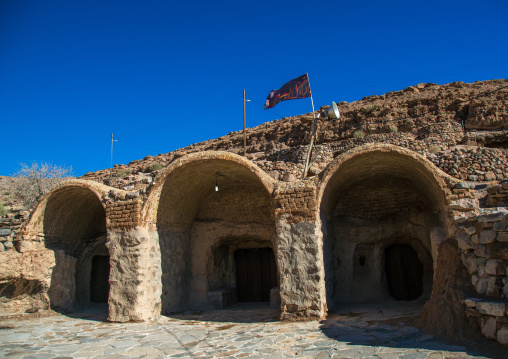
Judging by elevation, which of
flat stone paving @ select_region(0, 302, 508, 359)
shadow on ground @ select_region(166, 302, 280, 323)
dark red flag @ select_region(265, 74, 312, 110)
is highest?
dark red flag @ select_region(265, 74, 312, 110)

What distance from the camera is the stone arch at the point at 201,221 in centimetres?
898

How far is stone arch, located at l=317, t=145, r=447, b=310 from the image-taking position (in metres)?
8.89

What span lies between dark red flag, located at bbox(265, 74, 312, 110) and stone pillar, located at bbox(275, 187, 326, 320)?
4250 millimetres

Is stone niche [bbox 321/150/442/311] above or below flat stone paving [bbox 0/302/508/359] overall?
above

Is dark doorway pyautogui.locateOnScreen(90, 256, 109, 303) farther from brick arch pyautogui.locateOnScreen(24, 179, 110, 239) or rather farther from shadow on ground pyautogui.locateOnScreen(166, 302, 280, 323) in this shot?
shadow on ground pyautogui.locateOnScreen(166, 302, 280, 323)

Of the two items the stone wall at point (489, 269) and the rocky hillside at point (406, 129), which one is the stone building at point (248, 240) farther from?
the rocky hillside at point (406, 129)

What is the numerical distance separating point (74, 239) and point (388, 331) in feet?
29.0

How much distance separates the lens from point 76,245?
10875 millimetres

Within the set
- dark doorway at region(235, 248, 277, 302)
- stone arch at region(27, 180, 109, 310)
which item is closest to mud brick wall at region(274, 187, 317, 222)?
dark doorway at region(235, 248, 277, 302)

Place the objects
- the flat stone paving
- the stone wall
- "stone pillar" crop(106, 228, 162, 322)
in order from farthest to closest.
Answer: "stone pillar" crop(106, 228, 162, 322) → the flat stone paving → the stone wall

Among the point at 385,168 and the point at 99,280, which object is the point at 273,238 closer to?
the point at 385,168

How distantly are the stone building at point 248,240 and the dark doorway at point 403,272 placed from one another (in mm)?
27

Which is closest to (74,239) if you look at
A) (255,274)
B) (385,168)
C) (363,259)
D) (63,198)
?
(63,198)

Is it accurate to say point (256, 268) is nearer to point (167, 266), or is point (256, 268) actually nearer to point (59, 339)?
point (167, 266)
